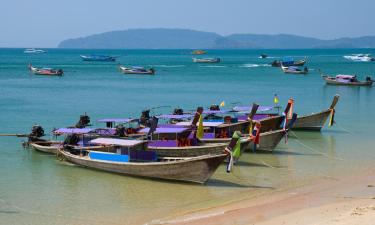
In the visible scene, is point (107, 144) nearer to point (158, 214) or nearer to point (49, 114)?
point (158, 214)

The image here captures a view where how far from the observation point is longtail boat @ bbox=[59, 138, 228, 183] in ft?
64.7

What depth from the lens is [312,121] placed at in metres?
32.2

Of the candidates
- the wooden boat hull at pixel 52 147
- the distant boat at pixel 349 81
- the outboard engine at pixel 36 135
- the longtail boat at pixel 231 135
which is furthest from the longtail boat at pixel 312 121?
the distant boat at pixel 349 81

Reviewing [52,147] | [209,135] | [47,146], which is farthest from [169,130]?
[47,146]

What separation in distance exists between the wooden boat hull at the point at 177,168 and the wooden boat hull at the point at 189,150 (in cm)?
184

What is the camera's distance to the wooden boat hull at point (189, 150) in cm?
2250

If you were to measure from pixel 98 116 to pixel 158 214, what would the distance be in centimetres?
2228

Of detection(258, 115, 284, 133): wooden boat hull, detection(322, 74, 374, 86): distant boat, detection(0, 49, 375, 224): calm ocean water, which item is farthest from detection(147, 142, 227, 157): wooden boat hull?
detection(322, 74, 374, 86): distant boat

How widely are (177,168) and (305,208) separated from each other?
5060 millimetres

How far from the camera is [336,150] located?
1054 inches

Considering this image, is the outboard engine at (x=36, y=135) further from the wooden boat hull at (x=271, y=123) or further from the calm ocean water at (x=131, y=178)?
the wooden boat hull at (x=271, y=123)

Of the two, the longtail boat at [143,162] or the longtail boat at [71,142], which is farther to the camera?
the longtail boat at [71,142]

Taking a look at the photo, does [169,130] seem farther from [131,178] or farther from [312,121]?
[312,121]

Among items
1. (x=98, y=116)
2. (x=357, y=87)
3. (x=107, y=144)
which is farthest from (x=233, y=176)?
(x=357, y=87)
